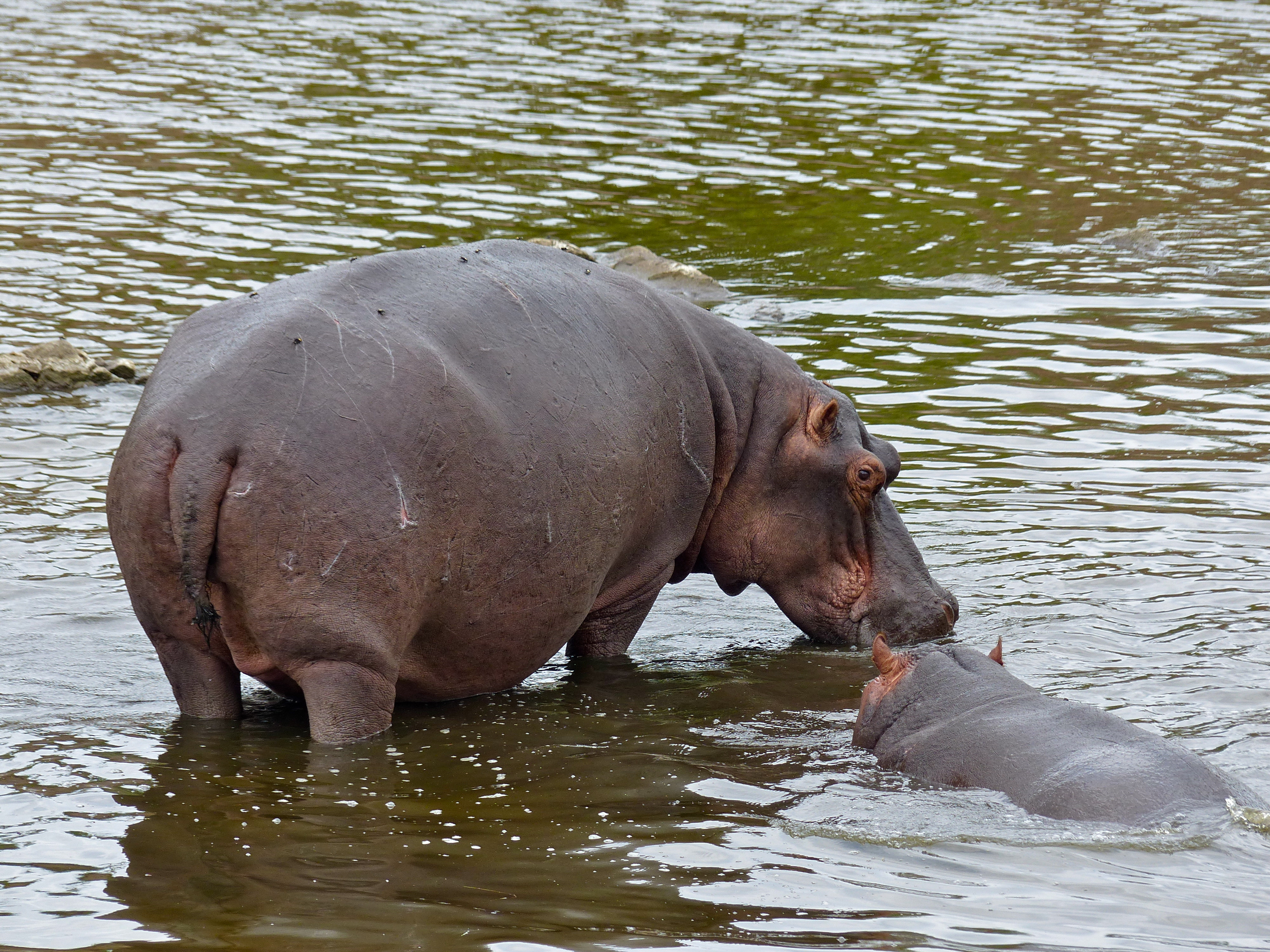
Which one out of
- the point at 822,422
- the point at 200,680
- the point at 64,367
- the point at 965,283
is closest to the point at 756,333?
the point at 965,283

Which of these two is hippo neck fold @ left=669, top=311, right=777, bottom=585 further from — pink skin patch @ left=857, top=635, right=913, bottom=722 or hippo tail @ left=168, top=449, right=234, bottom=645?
hippo tail @ left=168, top=449, right=234, bottom=645

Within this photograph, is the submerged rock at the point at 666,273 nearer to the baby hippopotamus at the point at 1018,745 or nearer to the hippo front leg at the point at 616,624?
the hippo front leg at the point at 616,624

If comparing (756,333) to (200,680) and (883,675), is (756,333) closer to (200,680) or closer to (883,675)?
(883,675)

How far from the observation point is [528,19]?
79.0 feet

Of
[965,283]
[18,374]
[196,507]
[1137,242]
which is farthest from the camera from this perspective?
[1137,242]

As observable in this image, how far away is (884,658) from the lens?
20.6 ft

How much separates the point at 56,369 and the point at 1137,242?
8.57m

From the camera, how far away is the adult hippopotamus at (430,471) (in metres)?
5.26

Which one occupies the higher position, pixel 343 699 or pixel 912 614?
pixel 343 699

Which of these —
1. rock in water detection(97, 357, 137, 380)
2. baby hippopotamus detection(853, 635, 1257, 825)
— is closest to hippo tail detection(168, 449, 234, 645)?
baby hippopotamus detection(853, 635, 1257, 825)

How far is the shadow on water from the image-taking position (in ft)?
14.5

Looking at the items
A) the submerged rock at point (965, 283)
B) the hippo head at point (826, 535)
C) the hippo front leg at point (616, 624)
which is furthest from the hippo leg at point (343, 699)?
the submerged rock at point (965, 283)

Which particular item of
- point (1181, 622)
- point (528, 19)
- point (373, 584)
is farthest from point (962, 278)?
point (528, 19)

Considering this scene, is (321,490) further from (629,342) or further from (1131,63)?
(1131,63)
